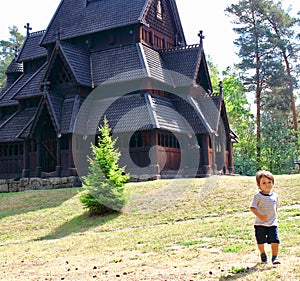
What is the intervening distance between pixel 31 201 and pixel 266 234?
14621 millimetres

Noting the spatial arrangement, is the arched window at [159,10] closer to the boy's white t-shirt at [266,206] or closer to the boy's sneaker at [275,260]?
the boy's white t-shirt at [266,206]

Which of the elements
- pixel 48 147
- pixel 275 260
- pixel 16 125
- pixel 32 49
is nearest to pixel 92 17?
pixel 32 49

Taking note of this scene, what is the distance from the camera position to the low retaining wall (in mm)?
24359

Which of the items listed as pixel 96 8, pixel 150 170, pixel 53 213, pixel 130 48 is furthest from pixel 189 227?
pixel 96 8

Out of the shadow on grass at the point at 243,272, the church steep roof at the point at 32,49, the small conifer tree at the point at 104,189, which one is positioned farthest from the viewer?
the church steep roof at the point at 32,49

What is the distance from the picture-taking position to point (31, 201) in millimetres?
20484

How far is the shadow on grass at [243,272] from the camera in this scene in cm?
700

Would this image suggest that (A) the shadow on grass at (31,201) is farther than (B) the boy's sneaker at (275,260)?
Yes

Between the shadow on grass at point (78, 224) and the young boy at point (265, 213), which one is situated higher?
the young boy at point (265, 213)

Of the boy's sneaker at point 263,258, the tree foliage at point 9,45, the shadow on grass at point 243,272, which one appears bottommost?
the shadow on grass at point 243,272

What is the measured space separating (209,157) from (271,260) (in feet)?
62.7

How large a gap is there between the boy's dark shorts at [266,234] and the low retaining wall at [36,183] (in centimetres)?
1747

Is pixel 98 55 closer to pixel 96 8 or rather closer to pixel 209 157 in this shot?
pixel 96 8

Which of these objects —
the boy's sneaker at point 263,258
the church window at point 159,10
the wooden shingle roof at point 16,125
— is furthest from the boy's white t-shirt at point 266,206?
the church window at point 159,10
